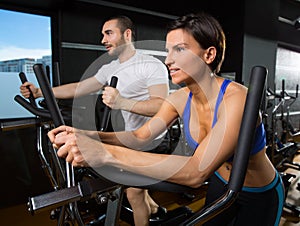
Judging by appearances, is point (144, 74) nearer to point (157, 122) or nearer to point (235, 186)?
point (157, 122)

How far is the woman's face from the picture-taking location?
0.98 m

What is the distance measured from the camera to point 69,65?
293 cm

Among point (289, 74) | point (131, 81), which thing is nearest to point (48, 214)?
point (131, 81)

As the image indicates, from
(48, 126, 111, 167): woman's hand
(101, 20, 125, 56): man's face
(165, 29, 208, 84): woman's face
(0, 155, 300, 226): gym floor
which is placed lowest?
(0, 155, 300, 226): gym floor

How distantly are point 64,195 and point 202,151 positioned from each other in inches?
15.9

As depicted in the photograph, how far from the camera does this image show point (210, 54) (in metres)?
1.03

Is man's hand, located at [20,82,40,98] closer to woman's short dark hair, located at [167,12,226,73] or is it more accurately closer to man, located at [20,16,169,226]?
man, located at [20,16,169,226]

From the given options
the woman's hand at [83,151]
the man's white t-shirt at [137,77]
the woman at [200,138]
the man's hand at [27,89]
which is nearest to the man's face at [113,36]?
the man's white t-shirt at [137,77]

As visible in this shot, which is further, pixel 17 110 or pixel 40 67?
pixel 17 110

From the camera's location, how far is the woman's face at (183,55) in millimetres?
977

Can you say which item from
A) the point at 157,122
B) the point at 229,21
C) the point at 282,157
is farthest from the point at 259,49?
the point at 157,122

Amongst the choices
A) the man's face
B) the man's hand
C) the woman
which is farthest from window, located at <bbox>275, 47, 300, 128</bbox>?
the man's hand

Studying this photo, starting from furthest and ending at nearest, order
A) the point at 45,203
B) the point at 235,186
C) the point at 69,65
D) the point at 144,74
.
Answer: the point at 69,65, the point at 144,74, the point at 235,186, the point at 45,203

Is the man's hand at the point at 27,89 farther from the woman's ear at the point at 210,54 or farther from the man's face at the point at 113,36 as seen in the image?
the woman's ear at the point at 210,54
